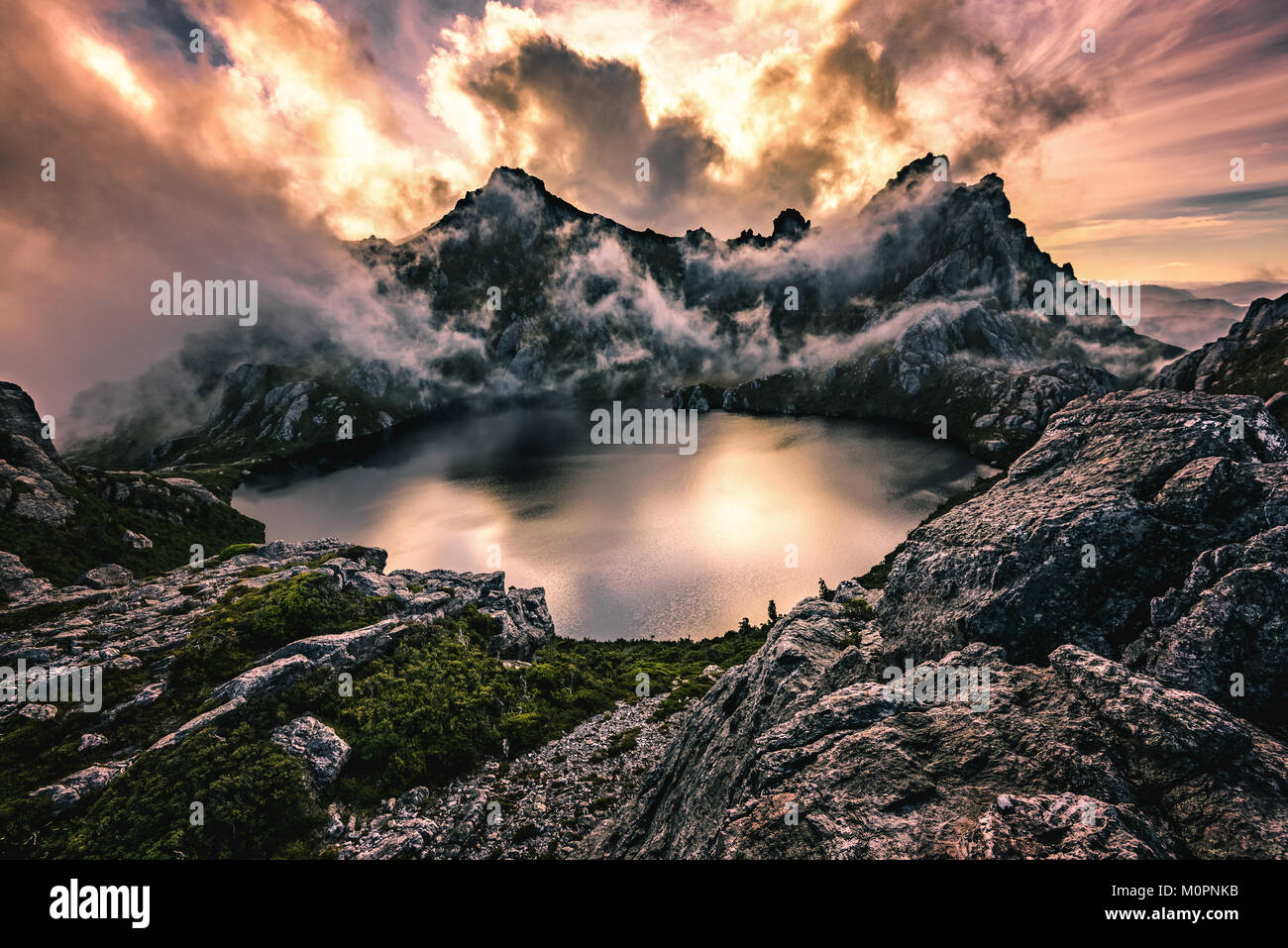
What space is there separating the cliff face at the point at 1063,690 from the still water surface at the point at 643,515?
45.7 m

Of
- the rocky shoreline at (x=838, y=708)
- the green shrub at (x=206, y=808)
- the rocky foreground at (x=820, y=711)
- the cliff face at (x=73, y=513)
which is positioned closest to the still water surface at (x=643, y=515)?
the cliff face at (x=73, y=513)

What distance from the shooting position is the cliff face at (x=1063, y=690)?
29.2 ft

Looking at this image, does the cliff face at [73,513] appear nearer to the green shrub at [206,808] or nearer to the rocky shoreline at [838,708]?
the rocky shoreline at [838,708]

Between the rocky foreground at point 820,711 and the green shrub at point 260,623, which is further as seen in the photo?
the green shrub at point 260,623

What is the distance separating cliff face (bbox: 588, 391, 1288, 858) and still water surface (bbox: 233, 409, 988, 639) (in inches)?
1800

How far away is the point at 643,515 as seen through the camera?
9900 centimetres

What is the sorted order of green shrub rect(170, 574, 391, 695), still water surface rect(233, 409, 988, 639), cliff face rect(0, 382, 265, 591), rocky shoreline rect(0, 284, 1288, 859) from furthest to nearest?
still water surface rect(233, 409, 988, 639) → cliff face rect(0, 382, 265, 591) → green shrub rect(170, 574, 391, 695) → rocky shoreline rect(0, 284, 1288, 859)

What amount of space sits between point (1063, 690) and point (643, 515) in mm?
88122

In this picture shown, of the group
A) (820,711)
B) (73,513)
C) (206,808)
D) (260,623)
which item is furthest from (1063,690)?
(73,513)

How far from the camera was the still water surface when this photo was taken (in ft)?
228

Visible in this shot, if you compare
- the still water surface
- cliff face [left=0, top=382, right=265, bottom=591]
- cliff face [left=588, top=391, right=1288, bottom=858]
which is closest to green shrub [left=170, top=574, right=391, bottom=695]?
cliff face [left=588, top=391, right=1288, bottom=858]

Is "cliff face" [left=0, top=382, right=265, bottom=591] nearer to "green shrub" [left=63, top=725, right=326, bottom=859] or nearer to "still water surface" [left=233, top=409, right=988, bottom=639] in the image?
"still water surface" [left=233, top=409, right=988, bottom=639]
